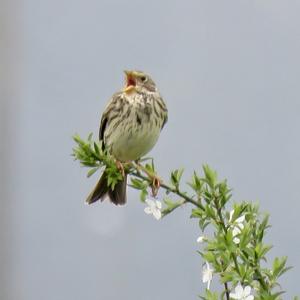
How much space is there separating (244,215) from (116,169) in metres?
0.51

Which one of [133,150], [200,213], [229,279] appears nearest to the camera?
[229,279]

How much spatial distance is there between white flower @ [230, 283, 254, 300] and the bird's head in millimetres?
2921

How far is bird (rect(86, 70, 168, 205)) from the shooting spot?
4.60 m

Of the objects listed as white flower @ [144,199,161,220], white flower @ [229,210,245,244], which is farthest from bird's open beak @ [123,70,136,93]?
white flower @ [229,210,245,244]

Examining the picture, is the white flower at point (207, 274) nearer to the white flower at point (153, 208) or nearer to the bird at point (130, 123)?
the white flower at point (153, 208)

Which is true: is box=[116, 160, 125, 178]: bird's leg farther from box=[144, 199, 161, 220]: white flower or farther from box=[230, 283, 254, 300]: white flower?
box=[230, 283, 254, 300]: white flower

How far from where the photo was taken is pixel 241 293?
6.85ft

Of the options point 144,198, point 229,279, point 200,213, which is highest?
point 144,198

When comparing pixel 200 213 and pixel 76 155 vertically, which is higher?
pixel 76 155

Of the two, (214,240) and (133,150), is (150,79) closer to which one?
(133,150)

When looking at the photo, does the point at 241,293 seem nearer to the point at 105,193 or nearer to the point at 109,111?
the point at 105,193

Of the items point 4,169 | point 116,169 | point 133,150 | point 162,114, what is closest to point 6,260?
point 4,169

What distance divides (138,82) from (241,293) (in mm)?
3050

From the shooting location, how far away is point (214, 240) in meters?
2.28
